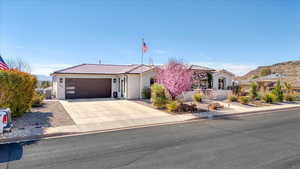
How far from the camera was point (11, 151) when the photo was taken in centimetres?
514

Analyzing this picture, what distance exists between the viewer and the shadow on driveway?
466 cm

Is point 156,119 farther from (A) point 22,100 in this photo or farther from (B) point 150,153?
(A) point 22,100

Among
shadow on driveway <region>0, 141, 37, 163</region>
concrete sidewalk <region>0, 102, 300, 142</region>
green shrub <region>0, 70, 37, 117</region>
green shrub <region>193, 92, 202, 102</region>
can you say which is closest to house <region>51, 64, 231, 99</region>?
green shrub <region>193, 92, 202, 102</region>

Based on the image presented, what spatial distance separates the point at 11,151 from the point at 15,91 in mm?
4830

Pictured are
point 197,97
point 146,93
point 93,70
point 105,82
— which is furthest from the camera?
point 93,70

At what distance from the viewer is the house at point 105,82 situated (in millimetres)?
17953

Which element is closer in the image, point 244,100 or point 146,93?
point 244,100

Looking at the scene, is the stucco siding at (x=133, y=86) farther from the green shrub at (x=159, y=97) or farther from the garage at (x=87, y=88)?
the green shrub at (x=159, y=97)

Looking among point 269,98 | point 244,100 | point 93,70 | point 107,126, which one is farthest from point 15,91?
point 269,98

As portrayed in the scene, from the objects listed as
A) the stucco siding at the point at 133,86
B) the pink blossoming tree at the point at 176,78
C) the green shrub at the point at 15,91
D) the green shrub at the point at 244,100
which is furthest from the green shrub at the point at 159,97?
the green shrub at the point at 15,91

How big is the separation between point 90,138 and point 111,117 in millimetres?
3444

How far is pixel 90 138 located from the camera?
6.46 m

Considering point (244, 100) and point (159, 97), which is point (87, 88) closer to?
point (159, 97)

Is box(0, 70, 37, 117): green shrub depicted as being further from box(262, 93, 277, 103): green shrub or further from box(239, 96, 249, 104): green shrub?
box(262, 93, 277, 103): green shrub
